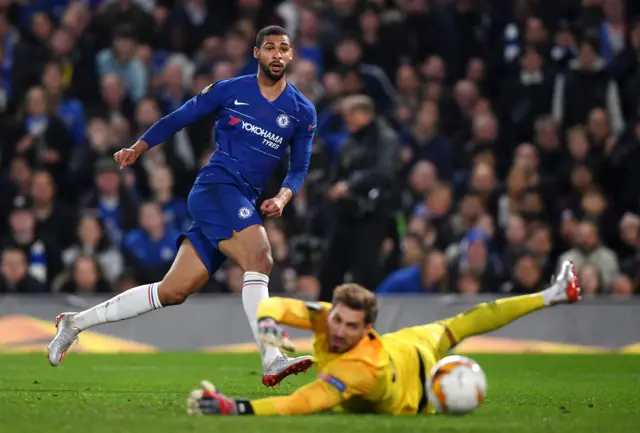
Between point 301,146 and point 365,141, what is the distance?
14.2ft

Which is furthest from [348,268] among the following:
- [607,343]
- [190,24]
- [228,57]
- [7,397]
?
[7,397]

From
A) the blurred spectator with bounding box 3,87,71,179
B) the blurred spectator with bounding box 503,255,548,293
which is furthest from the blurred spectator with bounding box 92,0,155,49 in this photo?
the blurred spectator with bounding box 503,255,548,293

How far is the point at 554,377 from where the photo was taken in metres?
10.5

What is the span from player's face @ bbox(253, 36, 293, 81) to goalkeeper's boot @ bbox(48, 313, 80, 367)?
224cm

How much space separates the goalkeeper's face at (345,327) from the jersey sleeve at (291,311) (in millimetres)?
137

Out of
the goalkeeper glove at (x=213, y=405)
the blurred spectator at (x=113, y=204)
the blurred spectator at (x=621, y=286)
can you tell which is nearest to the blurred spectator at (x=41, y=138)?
the blurred spectator at (x=113, y=204)

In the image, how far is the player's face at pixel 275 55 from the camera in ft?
28.2

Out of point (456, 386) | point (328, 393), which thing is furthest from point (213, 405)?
point (456, 386)

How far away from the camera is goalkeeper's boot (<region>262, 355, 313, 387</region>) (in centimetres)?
771

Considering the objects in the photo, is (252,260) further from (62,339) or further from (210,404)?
(210,404)

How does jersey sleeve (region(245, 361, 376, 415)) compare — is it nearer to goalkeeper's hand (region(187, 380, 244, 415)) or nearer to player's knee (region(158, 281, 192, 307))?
goalkeeper's hand (region(187, 380, 244, 415))

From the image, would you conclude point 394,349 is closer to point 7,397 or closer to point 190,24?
point 7,397

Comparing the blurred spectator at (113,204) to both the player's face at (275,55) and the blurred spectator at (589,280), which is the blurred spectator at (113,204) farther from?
the player's face at (275,55)

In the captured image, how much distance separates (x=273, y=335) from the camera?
6.12 m
